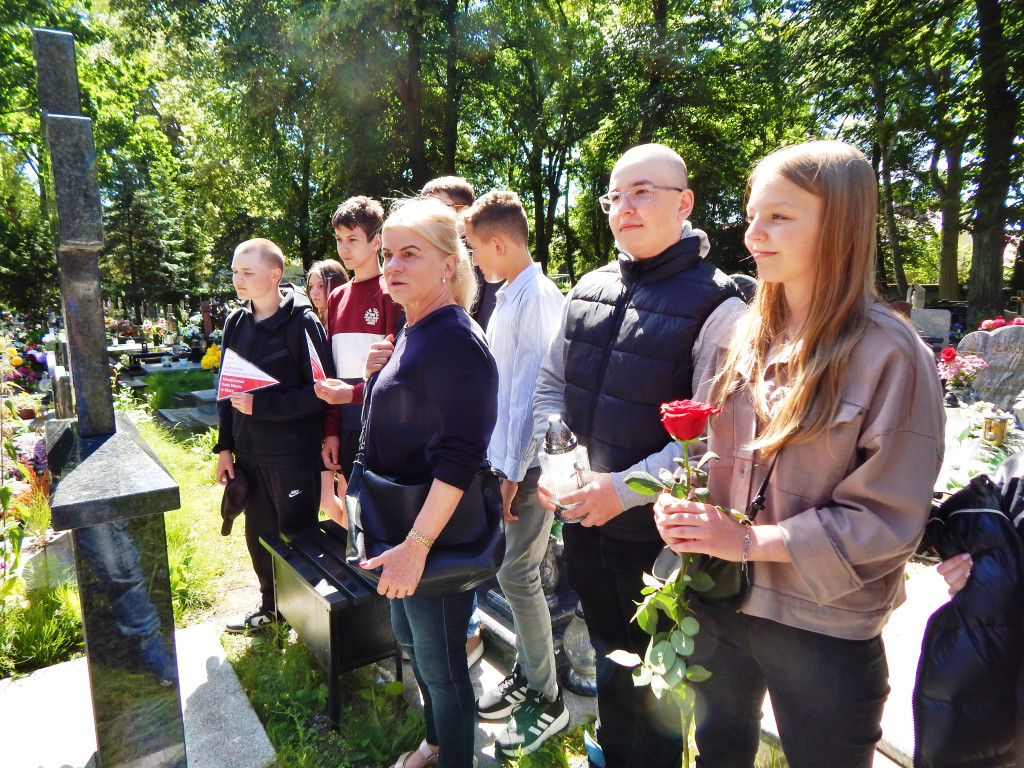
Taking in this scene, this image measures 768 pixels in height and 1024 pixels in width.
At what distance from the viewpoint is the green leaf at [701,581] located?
58.8 inches

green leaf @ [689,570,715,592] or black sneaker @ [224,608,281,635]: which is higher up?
green leaf @ [689,570,715,592]

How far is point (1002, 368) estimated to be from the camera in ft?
23.1

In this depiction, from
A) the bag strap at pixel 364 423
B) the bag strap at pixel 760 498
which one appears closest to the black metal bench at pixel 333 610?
the bag strap at pixel 364 423

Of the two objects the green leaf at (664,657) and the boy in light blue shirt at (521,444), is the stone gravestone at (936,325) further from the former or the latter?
the green leaf at (664,657)

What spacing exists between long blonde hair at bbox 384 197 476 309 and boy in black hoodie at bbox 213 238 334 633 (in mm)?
1344

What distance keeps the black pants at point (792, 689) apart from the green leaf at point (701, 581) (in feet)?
0.71

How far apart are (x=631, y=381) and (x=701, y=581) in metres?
0.71

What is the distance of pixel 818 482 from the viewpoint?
1.47 meters

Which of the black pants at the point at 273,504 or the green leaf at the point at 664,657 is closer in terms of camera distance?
the green leaf at the point at 664,657

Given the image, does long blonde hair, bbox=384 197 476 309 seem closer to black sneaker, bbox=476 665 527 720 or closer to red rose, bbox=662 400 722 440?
red rose, bbox=662 400 722 440

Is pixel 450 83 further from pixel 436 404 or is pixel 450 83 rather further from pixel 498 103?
pixel 436 404

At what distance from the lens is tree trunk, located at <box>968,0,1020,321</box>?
13719 mm

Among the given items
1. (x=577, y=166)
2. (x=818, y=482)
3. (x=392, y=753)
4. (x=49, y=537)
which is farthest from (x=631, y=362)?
(x=577, y=166)

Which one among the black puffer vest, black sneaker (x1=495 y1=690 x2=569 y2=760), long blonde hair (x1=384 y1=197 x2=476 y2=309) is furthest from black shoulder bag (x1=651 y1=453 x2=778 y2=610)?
black sneaker (x1=495 y1=690 x2=569 y2=760)
